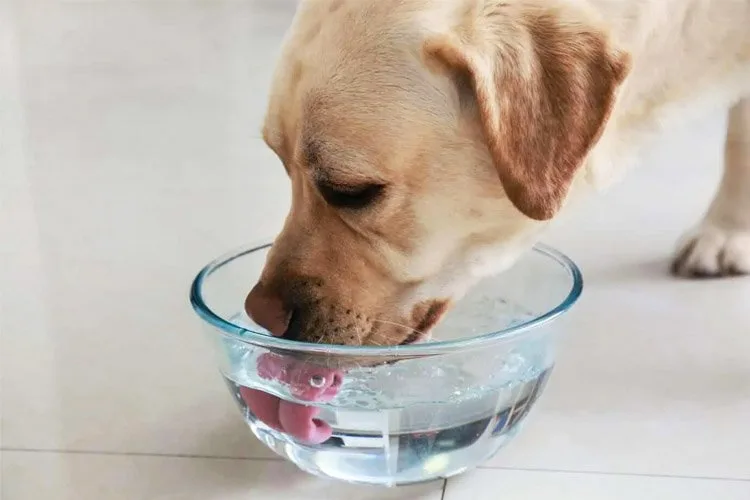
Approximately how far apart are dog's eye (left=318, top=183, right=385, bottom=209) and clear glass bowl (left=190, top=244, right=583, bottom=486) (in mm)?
185

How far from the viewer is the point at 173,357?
130 cm

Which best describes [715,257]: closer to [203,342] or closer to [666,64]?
[666,64]

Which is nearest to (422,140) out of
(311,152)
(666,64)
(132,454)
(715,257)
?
(311,152)

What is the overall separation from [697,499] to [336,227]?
0.50 m

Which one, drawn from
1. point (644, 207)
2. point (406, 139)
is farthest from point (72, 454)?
point (644, 207)

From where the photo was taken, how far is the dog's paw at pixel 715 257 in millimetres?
1545

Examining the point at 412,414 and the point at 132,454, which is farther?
the point at 132,454

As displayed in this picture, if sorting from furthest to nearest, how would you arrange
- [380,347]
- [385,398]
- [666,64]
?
[666,64] < [385,398] < [380,347]

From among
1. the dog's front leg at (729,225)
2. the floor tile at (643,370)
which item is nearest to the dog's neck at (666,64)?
the floor tile at (643,370)

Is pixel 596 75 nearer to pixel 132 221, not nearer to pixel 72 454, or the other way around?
pixel 72 454

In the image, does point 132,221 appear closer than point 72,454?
No

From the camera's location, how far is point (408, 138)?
976mm

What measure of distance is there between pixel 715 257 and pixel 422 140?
31.5 inches

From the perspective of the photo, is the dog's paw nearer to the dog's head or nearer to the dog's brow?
the dog's head
